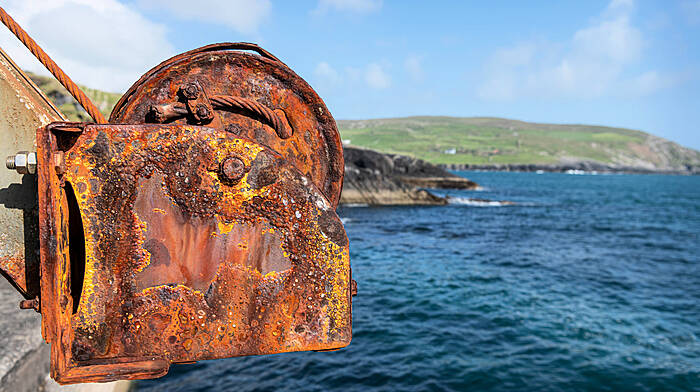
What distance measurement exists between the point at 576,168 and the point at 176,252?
7465 inches

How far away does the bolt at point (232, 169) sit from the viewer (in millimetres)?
1555

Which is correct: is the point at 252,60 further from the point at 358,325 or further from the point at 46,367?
the point at 358,325

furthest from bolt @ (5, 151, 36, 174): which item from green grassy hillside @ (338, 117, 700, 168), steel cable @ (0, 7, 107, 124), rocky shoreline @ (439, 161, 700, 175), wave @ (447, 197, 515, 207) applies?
green grassy hillside @ (338, 117, 700, 168)

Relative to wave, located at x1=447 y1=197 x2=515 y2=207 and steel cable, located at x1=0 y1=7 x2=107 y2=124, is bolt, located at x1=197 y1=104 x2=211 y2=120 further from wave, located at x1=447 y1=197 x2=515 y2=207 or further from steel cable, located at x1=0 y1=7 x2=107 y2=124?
wave, located at x1=447 y1=197 x2=515 y2=207

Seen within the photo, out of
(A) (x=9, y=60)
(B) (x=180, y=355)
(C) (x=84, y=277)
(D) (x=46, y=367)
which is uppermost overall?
(A) (x=9, y=60)

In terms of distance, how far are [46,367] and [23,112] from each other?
238 inches

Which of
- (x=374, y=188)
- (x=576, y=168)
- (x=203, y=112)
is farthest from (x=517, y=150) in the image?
(x=203, y=112)

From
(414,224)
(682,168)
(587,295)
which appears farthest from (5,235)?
(682,168)

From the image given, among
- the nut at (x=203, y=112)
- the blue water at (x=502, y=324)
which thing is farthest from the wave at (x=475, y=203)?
the nut at (x=203, y=112)

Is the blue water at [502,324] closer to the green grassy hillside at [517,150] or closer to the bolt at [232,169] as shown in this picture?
the bolt at [232,169]

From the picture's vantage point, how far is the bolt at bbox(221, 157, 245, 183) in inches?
61.2

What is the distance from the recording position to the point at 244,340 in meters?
1.61

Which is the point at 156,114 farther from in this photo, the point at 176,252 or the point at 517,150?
the point at 517,150

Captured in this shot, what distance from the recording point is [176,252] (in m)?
1.57
